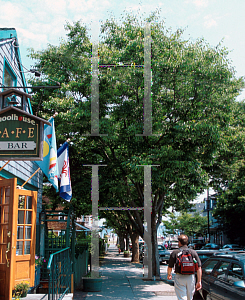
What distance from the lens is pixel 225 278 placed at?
7246 millimetres

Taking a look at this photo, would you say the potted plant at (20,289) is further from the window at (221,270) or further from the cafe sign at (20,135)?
the window at (221,270)

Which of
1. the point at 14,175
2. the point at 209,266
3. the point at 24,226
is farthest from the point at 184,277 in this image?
the point at 14,175

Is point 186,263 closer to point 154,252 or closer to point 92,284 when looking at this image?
point 92,284

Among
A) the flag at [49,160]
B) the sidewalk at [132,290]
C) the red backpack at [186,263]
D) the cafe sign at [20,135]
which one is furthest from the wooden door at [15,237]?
the sidewalk at [132,290]

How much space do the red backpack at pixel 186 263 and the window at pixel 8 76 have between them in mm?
6417

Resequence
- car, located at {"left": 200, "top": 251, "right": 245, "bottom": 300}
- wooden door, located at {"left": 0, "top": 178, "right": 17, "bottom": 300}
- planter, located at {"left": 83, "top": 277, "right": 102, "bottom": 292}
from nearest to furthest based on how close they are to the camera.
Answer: wooden door, located at {"left": 0, "top": 178, "right": 17, "bottom": 300}, car, located at {"left": 200, "top": 251, "right": 245, "bottom": 300}, planter, located at {"left": 83, "top": 277, "right": 102, "bottom": 292}

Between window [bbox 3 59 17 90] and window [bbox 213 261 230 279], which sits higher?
window [bbox 3 59 17 90]

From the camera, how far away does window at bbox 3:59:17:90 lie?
355 inches

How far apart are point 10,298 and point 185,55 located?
9.48 m

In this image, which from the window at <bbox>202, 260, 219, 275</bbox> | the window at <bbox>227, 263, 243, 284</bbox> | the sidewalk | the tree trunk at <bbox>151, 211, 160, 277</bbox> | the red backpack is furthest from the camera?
the tree trunk at <bbox>151, 211, 160, 277</bbox>

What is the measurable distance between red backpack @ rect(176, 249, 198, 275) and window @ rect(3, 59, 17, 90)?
642 centimetres

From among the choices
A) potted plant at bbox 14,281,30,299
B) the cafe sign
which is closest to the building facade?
potted plant at bbox 14,281,30,299

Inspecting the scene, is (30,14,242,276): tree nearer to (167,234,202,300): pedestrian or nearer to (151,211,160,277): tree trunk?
(151,211,160,277): tree trunk

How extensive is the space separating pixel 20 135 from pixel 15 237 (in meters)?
2.46
